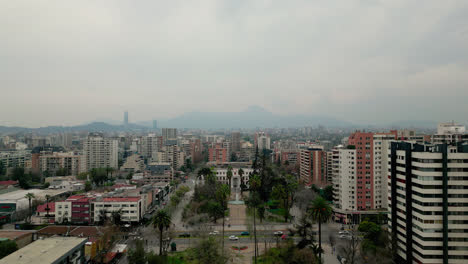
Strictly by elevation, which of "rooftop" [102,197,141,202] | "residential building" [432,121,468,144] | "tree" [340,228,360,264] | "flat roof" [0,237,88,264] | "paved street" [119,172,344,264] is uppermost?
"residential building" [432,121,468,144]

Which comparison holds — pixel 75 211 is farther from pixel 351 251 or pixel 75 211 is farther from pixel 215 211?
pixel 351 251

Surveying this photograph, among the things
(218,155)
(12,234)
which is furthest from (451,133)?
(218,155)

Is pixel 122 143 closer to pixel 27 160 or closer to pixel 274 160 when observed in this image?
pixel 27 160

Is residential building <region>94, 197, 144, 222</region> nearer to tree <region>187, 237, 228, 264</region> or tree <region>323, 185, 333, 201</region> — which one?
tree <region>187, 237, 228, 264</region>

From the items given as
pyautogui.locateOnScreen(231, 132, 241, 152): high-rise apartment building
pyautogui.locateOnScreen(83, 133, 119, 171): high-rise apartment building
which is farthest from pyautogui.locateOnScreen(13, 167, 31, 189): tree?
pyautogui.locateOnScreen(231, 132, 241, 152): high-rise apartment building

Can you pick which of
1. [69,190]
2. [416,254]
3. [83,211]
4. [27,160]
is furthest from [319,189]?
[27,160]

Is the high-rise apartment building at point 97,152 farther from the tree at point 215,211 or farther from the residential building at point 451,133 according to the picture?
the residential building at point 451,133

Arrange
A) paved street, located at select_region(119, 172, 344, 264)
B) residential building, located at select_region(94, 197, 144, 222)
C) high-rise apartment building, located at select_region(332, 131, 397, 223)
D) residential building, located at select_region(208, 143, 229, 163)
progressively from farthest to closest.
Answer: residential building, located at select_region(208, 143, 229, 163), high-rise apartment building, located at select_region(332, 131, 397, 223), residential building, located at select_region(94, 197, 144, 222), paved street, located at select_region(119, 172, 344, 264)

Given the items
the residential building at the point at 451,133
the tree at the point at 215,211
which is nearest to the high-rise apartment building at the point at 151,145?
the tree at the point at 215,211
